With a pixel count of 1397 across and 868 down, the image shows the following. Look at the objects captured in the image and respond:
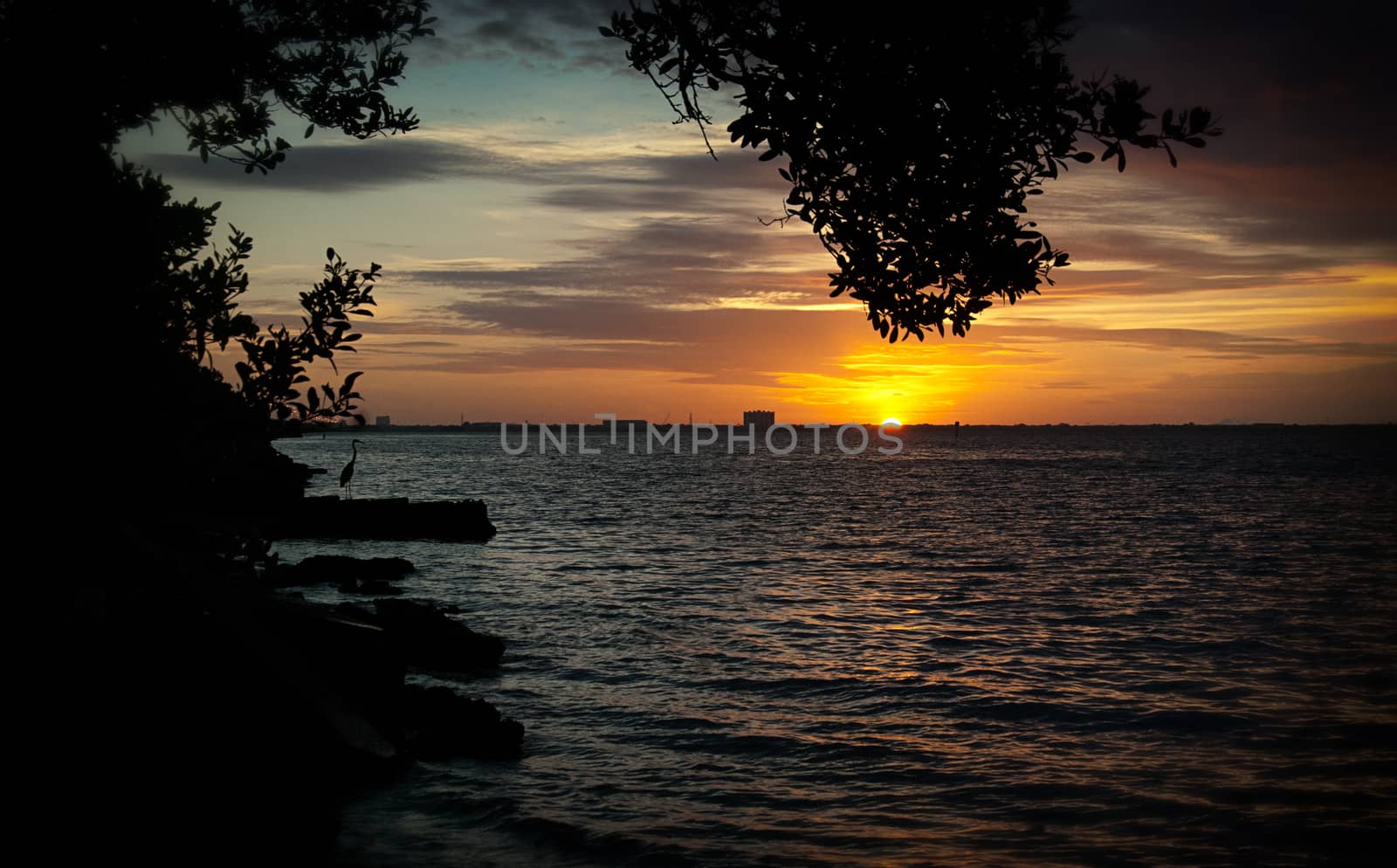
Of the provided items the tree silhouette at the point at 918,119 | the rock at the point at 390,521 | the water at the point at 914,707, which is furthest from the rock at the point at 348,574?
the tree silhouette at the point at 918,119

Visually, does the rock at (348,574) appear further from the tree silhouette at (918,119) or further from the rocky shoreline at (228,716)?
the tree silhouette at (918,119)

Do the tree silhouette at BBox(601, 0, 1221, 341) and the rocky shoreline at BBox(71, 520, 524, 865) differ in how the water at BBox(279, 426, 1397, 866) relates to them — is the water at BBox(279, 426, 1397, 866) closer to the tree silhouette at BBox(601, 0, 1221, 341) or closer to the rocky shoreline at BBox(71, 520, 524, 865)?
the rocky shoreline at BBox(71, 520, 524, 865)

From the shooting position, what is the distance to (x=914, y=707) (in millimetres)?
18516

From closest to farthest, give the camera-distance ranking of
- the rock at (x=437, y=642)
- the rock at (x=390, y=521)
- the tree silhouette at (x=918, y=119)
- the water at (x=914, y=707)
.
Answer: the tree silhouette at (x=918, y=119), the water at (x=914, y=707), the rock at (x=437, y=642), the rock at (x=390, y=521)

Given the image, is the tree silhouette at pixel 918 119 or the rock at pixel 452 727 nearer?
the tree silhouette at pixel 918 119

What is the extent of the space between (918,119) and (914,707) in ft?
46.8

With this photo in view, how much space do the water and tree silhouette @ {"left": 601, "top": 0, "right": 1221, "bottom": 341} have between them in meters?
7.73

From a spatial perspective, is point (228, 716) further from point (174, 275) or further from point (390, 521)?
point (390, 521)

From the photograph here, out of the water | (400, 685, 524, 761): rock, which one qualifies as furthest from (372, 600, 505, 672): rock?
(400, 685, 524, 761): rock

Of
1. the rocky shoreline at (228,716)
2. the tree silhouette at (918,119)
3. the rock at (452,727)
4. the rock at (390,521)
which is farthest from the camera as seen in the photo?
the rock at (390,521)

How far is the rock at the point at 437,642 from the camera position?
66.2ft

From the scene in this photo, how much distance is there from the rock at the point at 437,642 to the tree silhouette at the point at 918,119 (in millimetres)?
15511

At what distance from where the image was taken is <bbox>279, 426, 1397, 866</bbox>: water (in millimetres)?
12203

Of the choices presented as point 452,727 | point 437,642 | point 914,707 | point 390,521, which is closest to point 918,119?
point 452,727
